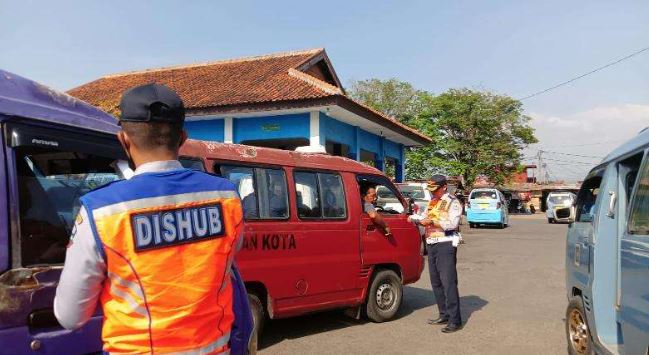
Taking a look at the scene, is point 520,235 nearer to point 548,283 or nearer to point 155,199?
point 548,283

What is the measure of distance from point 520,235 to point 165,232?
20.5 metres

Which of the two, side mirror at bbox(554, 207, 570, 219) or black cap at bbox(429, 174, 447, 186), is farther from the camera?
black cap at bbox(429, 174, 447, 186)

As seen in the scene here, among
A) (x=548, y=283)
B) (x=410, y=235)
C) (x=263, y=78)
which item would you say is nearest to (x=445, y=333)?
(x=410, y=235)

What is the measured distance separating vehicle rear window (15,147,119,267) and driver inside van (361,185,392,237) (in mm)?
3894

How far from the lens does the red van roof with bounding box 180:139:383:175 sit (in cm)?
513

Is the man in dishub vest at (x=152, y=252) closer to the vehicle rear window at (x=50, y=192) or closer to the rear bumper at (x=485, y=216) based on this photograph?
the vehicle rear window at (x=50, y=192)

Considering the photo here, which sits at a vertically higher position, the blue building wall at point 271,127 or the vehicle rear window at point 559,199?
the blue building wall at point 271,127

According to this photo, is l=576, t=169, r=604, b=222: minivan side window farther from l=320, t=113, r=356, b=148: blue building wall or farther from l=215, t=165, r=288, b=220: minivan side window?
l=320, t=113, r=356, b=148: blue building wall

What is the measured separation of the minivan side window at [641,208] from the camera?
3.39 m

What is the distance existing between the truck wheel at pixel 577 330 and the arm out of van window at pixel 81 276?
4.04 meters

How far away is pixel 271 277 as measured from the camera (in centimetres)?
546

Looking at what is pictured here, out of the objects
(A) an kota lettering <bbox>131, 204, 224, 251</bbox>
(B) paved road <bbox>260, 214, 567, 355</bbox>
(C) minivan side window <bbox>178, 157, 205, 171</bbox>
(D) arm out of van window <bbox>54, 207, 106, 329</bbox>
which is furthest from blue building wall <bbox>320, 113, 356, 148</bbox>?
(D) arm out of van window <bbox>54, 207, 106, 329</bbox>

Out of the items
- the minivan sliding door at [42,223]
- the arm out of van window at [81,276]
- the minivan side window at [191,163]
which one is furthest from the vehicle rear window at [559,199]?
the arm out of van window at [81,276]

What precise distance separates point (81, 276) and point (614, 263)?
11.8 feet
